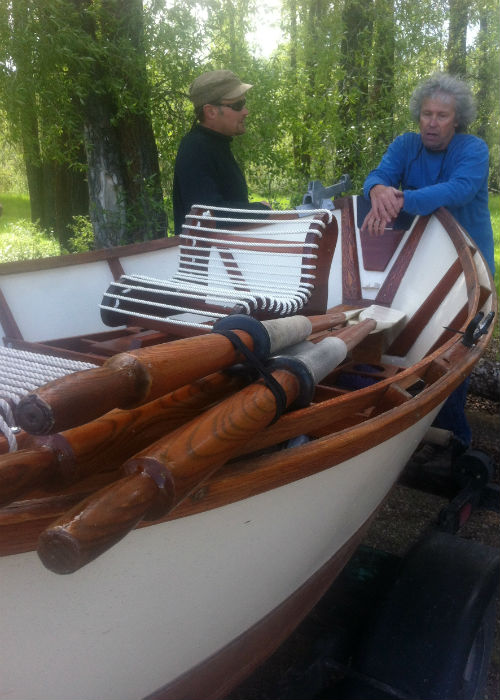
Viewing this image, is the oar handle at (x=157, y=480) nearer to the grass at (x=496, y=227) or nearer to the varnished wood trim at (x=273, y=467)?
the varnished wood trim at (x=273, y=467)

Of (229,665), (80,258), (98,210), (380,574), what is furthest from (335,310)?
(98,210)

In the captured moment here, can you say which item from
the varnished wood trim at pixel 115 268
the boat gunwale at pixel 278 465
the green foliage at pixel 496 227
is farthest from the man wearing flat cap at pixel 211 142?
the green foliage at pixel 496 227

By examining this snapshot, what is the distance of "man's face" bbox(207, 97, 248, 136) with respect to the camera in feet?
9.86

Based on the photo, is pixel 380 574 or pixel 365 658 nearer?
pixel 365 658

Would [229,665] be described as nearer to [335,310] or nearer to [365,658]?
[365,658]

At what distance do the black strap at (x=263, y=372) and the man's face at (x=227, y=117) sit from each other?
2.08m

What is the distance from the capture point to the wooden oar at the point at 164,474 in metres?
0.85

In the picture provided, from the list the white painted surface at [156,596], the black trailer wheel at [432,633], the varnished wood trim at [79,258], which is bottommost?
the black trailer wheel at [432,633]

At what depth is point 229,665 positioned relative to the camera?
1496 millimetres

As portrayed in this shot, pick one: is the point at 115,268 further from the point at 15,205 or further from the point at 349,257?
the point at 15,205

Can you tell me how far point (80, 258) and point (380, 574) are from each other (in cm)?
170

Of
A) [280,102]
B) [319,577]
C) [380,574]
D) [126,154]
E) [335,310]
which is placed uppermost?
[280,102]

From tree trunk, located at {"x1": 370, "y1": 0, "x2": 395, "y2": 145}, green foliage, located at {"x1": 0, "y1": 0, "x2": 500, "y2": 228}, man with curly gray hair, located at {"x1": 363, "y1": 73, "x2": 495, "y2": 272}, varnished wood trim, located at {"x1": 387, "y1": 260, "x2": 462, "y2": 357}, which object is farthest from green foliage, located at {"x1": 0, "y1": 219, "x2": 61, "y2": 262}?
varnished wood trim, located at {"x1": 387, "y1": 260, "x2": 462, "y2": 357}

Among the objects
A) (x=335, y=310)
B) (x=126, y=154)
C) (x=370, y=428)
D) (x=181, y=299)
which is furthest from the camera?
(x=126, y=154)
